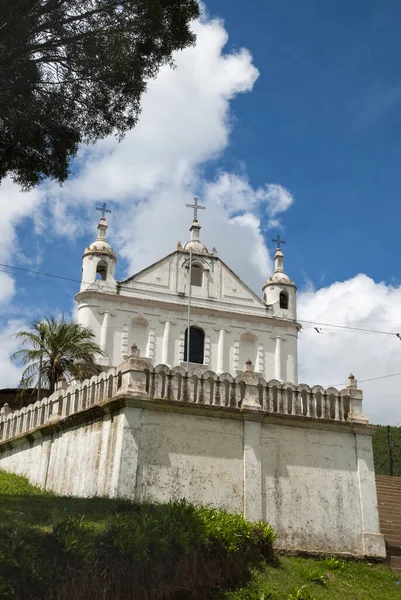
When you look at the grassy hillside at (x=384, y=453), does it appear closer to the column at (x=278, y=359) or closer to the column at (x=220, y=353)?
the column at (x=278, y=359)

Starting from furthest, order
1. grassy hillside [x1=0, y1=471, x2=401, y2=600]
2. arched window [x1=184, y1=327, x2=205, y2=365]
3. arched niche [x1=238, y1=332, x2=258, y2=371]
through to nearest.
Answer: arched niche [x1=238, y1=332, x2=258, y2=371] < arched window [x1=184, y1=327, x2=205, y2=365] < grassy hillside [x1=0, y1=471, x2=401, y2=600]

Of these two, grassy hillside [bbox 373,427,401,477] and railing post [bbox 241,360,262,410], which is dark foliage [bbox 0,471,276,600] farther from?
grassy hillside [bbox 373,427,401,477]

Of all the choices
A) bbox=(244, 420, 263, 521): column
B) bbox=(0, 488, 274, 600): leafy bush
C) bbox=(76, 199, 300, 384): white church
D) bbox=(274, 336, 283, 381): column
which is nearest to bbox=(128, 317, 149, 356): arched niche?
bbox=(76, 199, 300, 384): white church

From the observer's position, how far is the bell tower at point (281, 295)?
129 ft

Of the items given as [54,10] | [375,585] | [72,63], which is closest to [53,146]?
[72,63]

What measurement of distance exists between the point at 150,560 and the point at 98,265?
28.2 metres

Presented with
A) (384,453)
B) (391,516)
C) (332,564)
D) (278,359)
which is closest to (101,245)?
(278,359)

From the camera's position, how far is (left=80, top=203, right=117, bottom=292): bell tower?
36812 millimetres

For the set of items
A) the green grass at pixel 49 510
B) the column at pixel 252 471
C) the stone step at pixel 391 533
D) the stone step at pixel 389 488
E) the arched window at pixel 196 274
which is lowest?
the green grass at pixel 49 510

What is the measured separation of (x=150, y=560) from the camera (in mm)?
10391

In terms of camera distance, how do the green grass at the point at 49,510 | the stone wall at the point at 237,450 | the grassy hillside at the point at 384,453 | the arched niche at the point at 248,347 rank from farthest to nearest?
the grassy hillside at the point at 384,453 → the arched niche at the point at 248,347 → the stone wall at the point at 237,450 → the green grass at the point at 49,510

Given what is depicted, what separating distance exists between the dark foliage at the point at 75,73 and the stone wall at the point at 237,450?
4.61 meters

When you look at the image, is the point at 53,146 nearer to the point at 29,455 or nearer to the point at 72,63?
the point at 72,63

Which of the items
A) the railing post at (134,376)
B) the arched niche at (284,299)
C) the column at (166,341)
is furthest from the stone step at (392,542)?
the arched niche at (284,299)
